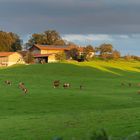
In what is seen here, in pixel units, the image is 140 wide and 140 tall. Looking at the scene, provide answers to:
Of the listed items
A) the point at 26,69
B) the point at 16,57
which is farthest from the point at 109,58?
the point at 26,69

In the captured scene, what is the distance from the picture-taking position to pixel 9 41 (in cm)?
17438

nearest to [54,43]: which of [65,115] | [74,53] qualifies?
[74,53]

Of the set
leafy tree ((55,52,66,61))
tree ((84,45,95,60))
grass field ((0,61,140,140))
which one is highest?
grass field ((0,61,140,140))

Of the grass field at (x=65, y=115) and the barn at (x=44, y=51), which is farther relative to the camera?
the barn at (x=44, y=51)

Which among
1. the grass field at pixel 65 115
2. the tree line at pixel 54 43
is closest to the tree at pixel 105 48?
the tree line at pixel 54 43


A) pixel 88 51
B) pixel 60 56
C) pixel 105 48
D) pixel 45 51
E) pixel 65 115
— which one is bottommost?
pixel 45 51

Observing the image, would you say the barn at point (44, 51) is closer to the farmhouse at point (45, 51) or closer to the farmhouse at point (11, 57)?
the farmhouse at point (45, 51)

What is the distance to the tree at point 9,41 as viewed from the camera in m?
171

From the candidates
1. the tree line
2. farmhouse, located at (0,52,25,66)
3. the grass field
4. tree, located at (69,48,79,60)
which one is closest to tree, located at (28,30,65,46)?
the tree line

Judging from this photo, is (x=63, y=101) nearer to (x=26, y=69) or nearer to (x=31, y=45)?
(x=26, y=69)

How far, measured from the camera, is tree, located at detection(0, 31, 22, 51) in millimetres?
170538

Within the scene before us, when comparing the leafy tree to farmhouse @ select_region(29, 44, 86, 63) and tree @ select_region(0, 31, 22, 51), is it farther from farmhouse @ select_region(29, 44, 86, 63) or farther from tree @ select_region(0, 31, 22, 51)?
tree @ select_region(0, 31, 22, 51)

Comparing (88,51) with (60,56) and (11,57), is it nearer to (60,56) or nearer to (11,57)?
(60,56)

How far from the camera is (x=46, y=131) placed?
15.3m
